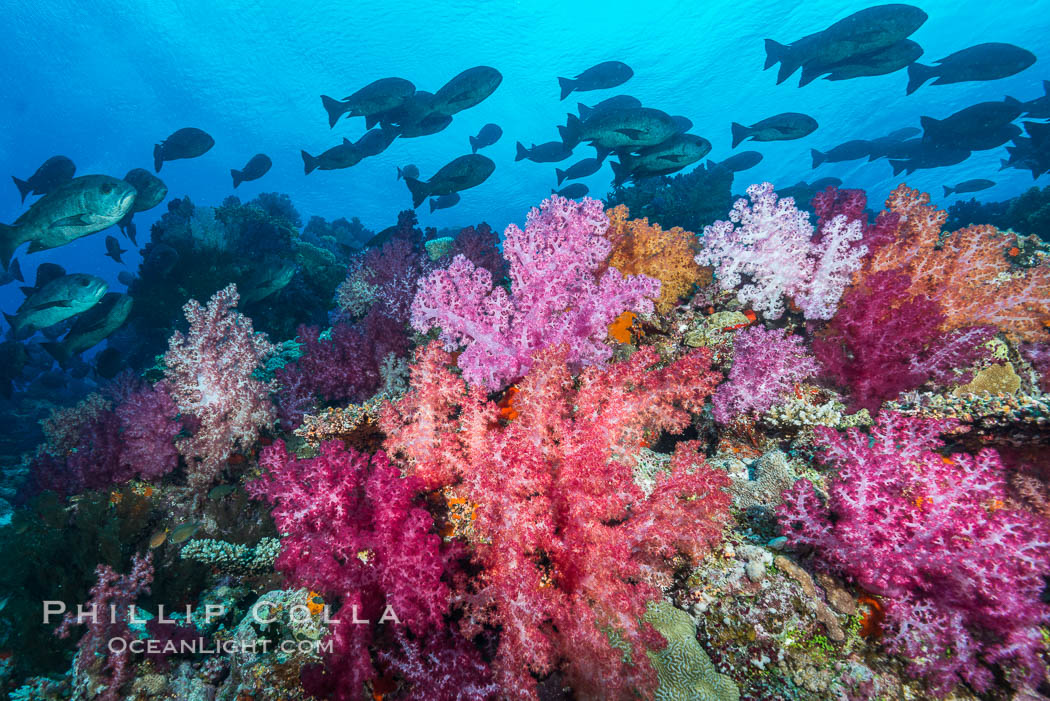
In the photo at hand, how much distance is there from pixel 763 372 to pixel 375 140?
10990 mm

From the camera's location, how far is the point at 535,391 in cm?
292

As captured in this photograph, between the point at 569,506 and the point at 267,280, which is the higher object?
the point at 267,280

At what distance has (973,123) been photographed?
33.1 ft

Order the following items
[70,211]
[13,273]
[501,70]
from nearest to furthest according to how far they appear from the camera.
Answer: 1. [70,211]
2. [13,273]
3. [501,70]

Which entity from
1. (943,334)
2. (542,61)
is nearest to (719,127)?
(542,61)

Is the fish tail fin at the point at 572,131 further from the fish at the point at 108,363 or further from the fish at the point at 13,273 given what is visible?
the fish at the point at 13,273

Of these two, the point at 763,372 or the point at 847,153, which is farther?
the point at 847,153

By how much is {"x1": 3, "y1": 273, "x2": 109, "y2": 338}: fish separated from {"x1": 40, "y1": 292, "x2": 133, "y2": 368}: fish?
0.52 metres

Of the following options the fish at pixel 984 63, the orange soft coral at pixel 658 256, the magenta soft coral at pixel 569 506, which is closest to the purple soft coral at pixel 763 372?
the magenta soft coral at pixel 569 506

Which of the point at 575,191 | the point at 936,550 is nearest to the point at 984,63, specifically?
the point at 575,191

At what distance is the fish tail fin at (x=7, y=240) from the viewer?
673 centimetres

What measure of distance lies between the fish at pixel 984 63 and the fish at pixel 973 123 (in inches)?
27.1

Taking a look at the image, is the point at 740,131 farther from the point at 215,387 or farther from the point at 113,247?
the point at 113,247

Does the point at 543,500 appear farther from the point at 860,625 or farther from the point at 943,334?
the point at 943,334
